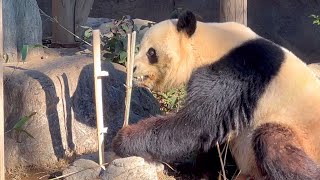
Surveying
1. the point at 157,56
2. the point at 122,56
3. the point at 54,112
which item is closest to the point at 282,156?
the point at 157,56

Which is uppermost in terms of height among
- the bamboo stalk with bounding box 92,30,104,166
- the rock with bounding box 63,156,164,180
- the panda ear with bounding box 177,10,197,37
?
the panda ear with bounding box 177,10,197,37

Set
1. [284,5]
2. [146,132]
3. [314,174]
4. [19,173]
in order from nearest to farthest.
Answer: [314,174] < [146,132] < [19,173] < [284,5]

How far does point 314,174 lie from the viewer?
4.48 m

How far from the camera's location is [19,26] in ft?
24.6

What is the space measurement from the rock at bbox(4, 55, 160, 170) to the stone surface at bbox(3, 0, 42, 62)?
1.42m

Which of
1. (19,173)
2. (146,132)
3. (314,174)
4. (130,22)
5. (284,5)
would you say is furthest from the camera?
(284,5)

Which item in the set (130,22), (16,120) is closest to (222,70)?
(16,120)

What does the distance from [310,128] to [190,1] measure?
10.1 meters

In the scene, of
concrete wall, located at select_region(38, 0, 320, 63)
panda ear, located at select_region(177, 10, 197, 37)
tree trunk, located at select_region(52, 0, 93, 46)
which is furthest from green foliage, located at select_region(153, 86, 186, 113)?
concrete wall, located at select_region(38, 0, 320, 63)

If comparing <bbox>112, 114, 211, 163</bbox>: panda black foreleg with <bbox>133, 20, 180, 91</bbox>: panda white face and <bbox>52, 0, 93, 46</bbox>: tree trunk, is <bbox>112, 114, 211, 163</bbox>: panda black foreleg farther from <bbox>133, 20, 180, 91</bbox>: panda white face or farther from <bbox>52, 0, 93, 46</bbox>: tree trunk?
<bbox>52, 0, 93, 46</bbox>: tree trunk

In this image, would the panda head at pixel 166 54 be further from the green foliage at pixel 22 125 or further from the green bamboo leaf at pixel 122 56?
the green bamboo leaf at pixel 122 56

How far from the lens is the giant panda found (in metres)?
4.59

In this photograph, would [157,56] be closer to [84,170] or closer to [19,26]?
[84,170]

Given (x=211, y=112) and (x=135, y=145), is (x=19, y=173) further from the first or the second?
(x=211, y=112)
